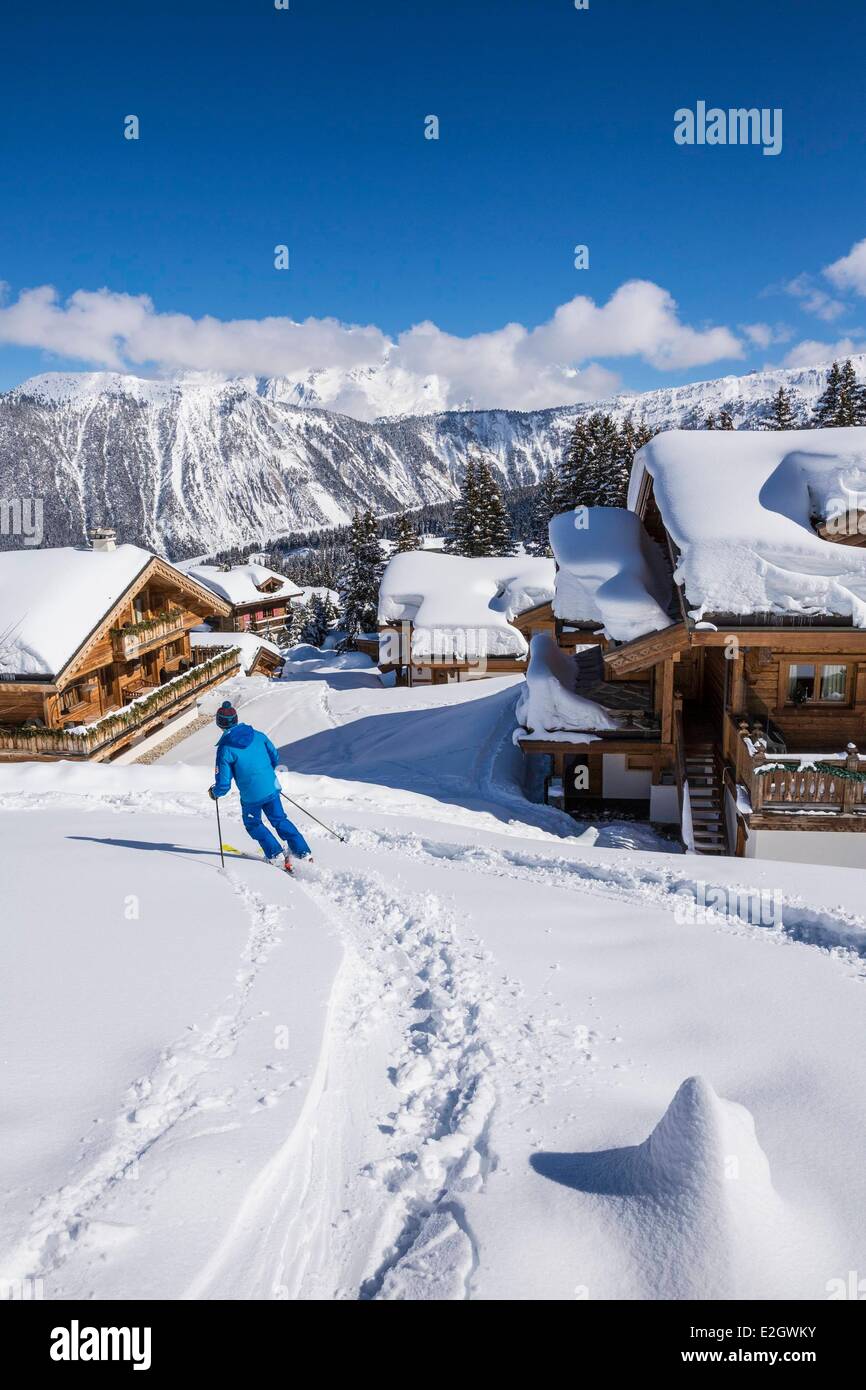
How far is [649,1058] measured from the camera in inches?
185

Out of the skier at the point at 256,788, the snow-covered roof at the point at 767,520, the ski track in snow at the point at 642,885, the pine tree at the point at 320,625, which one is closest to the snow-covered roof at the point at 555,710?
the snow-covered roof at the point at 767,520

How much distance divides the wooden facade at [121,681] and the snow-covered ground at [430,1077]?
1569cm

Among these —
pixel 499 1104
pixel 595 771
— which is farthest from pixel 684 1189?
pixel 595 771

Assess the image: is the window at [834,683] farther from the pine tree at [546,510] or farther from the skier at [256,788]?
the pine tree at [546,510]

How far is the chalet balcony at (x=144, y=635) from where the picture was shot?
26.5 metres

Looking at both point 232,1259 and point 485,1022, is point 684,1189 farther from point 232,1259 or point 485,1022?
point 485,1022

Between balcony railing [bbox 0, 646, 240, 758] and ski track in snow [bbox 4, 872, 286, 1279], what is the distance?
1901 centimetres

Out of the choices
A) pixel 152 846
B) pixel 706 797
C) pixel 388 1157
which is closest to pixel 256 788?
pixel 152 846

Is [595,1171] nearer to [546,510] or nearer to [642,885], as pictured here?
[642,885]

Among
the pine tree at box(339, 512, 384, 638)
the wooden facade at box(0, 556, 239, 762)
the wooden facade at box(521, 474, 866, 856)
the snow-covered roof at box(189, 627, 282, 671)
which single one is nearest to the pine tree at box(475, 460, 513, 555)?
the pine tree at box(339, 512, 384, 638)

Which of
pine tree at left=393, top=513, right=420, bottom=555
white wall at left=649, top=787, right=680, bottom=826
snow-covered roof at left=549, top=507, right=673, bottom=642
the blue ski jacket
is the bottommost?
white wall at left=649, top=787, right=680, bottom=826

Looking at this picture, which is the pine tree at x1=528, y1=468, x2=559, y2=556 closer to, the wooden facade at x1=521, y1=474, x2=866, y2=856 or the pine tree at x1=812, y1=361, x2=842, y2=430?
the pine tree at x1=812, y1=361, x2=842, y2=430

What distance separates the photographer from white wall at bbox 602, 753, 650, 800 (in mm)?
17342
